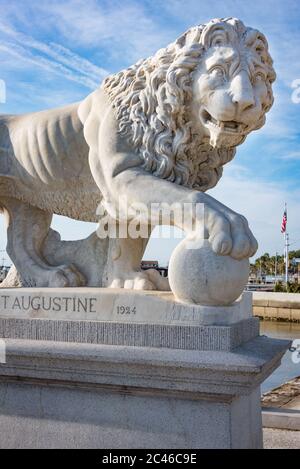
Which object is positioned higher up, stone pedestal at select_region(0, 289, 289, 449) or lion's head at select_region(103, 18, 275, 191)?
lion's head at select_region(103, 18, 275, 191)

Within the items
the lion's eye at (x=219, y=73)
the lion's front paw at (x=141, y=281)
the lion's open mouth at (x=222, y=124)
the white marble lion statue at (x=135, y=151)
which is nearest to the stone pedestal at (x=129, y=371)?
the lion's front paw at (x=141, y=281)

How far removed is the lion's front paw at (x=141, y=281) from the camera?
3461mm

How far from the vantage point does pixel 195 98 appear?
3.24m

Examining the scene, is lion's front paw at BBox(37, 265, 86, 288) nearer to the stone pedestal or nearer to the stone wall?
the stone pedestal

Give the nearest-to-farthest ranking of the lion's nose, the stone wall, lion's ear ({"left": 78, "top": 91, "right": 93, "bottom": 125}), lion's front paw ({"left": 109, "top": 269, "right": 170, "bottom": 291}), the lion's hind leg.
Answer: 1. the lion's nose
2. lion's front paw ({"left": 109, "top": 269, "right": 170, "bottom": 291})
3. lion's ear ({"left": 78, "top": 91, "right": 93, "bottom": 125})
4. the lion's hind leg
5. the stone wall

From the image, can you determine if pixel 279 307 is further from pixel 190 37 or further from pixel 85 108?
pixel 190 37

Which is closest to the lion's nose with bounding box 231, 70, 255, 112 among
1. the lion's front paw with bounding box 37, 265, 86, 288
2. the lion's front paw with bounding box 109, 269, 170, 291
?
the lion's front paw with bounding box 109, 269, 170, 291

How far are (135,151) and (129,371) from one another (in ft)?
4.20

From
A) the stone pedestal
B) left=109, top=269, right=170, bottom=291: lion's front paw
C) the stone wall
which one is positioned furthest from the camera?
the stone wall

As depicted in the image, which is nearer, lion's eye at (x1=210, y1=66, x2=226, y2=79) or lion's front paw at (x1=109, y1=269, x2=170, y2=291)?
lion's eye at (x1=210, y1=66, x2=226, y2=79)

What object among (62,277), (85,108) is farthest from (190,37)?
(62,277)

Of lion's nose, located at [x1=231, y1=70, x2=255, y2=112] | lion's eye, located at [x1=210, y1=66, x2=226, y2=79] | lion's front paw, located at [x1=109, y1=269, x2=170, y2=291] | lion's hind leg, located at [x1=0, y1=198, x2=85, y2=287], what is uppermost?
lion's eye, located at [x1=210, y1=66, x2=226, y2=79]

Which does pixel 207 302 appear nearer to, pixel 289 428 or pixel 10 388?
pixel 10 388

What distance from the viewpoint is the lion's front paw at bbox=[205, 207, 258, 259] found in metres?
2.86
